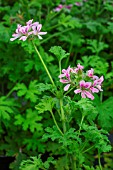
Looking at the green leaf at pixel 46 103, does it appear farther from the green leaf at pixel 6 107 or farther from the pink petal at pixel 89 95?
the green leaf at pixel 6 107

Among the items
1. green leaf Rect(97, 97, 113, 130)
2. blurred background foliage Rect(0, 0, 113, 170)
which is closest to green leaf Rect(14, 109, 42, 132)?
blurred background foliage Rect(0, 0, 113, 170)

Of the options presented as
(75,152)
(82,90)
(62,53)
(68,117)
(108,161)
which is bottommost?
(108,161)

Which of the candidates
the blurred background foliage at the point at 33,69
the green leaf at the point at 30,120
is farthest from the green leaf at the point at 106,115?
the green leaf at the point at 30,120

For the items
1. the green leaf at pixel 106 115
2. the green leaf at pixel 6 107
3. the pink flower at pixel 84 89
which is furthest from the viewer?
the green leaf at pixel 6 107

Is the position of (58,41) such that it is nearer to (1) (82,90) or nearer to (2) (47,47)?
(2) (47,47)

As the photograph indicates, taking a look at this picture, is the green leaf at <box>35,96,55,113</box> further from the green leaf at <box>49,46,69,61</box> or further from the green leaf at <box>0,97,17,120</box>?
the green leaf at <box>0,97,17,120</box>

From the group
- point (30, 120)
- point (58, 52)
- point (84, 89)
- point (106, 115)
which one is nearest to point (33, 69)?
point (30, 120)

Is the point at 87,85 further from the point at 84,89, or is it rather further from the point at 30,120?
the point at 30,120

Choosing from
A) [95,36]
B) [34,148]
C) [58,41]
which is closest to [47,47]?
[58,41]

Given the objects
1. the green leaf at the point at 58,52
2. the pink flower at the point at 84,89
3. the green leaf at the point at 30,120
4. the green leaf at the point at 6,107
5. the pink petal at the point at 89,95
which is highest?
the green leaf at the point at 58,52

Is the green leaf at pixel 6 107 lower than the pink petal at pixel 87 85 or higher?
lower

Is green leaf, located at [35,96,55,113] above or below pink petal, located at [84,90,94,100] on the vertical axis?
below
